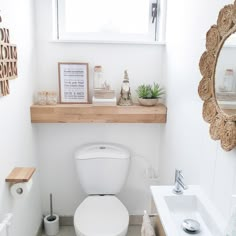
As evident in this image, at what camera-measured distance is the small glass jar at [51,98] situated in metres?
2.07

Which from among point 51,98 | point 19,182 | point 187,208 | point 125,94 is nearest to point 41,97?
point 51,98

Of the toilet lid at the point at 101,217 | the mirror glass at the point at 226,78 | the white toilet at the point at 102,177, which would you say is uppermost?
the mirror glass at the point at 226,78

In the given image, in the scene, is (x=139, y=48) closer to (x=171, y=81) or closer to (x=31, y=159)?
(x=171, y=81)

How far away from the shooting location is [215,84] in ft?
3.99

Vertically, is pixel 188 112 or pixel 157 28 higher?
pixel 157 28

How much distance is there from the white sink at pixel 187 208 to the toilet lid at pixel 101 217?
1.52 ft

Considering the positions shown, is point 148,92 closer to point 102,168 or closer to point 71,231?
point 102,168

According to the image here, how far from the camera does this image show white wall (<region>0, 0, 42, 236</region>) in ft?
4.86

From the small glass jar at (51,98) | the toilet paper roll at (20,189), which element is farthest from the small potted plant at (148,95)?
the toilet paper roll at (20,189)

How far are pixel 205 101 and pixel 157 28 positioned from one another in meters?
1.13

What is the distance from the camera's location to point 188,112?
5.22 ft

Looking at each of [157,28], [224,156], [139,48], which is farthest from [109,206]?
[157,28]

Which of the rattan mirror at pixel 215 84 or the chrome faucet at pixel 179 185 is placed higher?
the rattan mirror at pixel 215 84

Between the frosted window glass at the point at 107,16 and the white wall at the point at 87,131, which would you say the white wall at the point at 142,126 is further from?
the frosted window glass at the point at 107,16
